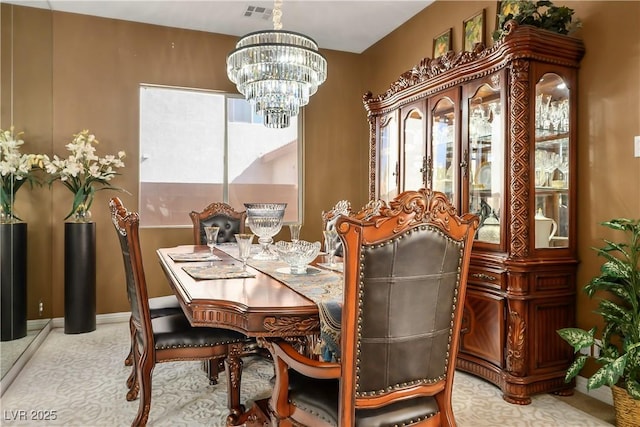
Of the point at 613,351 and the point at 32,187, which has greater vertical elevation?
the point at 32,187

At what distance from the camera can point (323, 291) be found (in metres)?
1.84

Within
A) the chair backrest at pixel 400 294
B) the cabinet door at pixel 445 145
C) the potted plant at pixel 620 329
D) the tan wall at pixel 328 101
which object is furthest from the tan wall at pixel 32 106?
the potted plant at pixel 620 329

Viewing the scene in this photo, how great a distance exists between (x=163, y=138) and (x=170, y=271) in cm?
246

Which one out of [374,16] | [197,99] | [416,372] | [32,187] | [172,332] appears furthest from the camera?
[197,99]

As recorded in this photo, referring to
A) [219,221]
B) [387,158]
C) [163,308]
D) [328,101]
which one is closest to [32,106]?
[219,221]

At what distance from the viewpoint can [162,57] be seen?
4.38m

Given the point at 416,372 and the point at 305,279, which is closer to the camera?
the point at 416,372

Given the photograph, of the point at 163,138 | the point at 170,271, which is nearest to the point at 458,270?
the point at 170,271

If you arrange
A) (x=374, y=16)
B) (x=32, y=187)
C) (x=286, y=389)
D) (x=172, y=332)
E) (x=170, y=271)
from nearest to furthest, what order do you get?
(x=286, y=389) < (x=172, y=332) < (x=170, y=271) < (x=32, y=187) < (x=374, y=16)

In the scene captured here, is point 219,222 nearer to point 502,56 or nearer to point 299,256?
point 299,256

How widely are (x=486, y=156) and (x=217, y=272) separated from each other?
188cm

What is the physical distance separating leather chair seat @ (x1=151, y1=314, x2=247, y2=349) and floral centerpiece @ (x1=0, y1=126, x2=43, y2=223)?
181 centimetres

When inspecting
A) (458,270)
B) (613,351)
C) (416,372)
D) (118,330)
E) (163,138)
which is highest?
(163,138)

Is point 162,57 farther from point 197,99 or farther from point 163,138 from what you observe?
point 163,138
